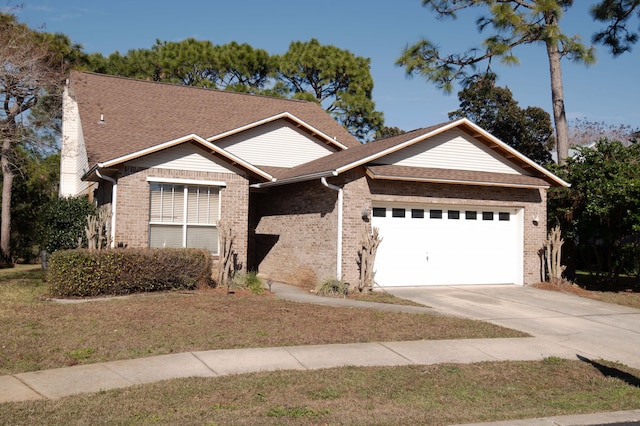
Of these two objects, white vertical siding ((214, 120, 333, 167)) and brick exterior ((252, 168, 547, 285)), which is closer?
brick exterior ((252, 168, 547, 285))

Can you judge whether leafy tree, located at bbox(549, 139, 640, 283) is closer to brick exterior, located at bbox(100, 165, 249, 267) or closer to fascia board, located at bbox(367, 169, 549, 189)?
fascia board, located at bbox(367, 169, 549, 189)

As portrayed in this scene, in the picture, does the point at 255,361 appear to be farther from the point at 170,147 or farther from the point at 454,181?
the point at 454,181

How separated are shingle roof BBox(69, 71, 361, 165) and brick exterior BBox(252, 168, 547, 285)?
13.0 ft

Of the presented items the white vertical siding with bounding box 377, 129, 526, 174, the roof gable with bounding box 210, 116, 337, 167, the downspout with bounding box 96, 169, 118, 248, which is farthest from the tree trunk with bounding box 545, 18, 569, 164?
the downspout with bounding box 96, 169, 118, 248

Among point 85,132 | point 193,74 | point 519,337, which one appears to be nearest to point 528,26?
point 519,337

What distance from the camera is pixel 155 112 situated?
21.3 metres

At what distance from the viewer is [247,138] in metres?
20.4

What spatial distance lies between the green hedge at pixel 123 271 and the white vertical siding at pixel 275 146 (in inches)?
253

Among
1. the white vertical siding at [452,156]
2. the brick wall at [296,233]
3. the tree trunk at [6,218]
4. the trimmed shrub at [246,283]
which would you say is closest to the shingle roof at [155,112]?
the brick wall at [296,233]

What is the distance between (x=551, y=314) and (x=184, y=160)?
10.0 m

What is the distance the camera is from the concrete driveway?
10.7 metres

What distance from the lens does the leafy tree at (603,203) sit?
1661 cm

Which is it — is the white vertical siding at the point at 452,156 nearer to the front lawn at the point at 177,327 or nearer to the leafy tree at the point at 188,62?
the front lawn at the point at 177,327

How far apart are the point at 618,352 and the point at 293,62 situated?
103ft
